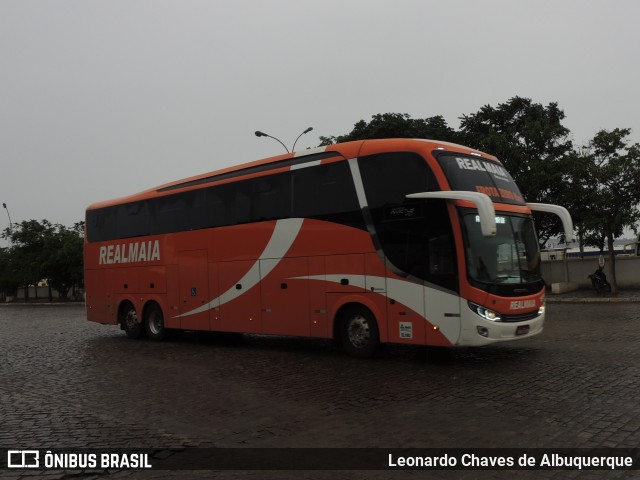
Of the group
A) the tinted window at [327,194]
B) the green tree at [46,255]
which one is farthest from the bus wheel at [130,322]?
the green tree at [46,255]

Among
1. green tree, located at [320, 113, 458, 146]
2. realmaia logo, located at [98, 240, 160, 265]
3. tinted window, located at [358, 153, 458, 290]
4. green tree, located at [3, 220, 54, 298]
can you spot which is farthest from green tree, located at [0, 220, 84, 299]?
tinted window, located at [358, 153, 458, 290]

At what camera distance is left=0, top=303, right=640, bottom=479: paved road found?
18.9 ft

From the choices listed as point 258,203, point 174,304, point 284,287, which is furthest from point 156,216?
point 284,287

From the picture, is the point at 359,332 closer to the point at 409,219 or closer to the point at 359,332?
the point at 359,332

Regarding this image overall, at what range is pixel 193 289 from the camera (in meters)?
14.3

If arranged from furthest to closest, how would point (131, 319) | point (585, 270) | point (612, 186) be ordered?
point (585, 270) → point (612, 186) → point (131, 319)

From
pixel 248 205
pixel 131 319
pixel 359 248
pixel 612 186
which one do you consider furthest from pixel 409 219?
pixel 612 186

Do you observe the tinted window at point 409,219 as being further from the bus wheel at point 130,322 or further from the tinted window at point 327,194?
the bus wheel at point 130,322

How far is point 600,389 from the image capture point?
7.49 meters

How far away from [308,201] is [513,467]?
7375mm

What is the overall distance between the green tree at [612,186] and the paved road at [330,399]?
11.7 m

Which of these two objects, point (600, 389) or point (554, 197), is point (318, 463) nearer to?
point (600, 389)

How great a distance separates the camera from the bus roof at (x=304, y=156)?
10125 millimetres

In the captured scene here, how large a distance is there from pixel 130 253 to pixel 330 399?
402 inches
